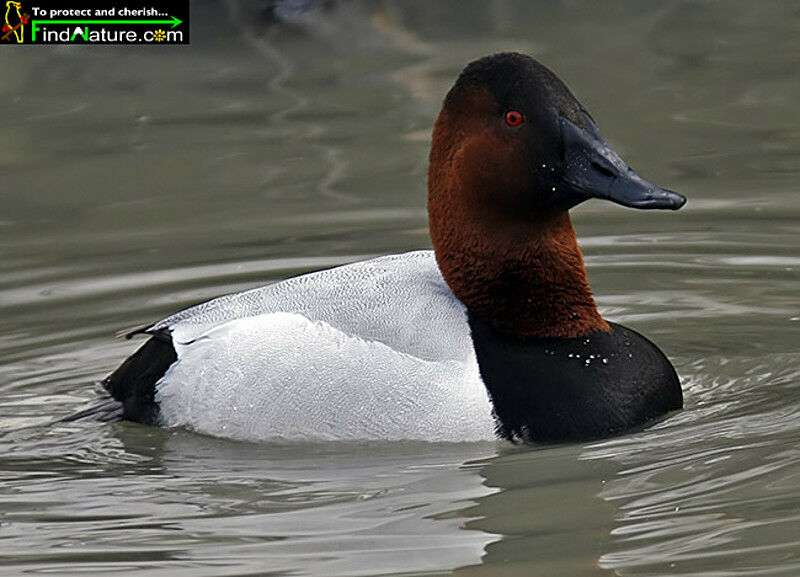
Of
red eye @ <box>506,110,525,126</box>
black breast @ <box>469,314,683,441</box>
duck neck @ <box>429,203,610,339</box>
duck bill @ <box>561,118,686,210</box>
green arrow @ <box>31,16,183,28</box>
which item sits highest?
green arrow @ <box>31,16,183,28</box>

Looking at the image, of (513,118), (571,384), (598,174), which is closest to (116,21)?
(513,118)

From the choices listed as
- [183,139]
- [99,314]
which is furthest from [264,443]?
[183,139]

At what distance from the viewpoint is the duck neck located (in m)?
5.85

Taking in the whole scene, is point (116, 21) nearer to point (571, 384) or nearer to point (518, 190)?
point (518, 190)

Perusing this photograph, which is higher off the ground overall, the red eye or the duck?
the red eye

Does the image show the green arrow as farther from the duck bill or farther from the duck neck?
the duck bill

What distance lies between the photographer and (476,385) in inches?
222

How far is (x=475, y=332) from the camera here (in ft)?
19.1

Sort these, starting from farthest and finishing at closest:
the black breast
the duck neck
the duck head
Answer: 1. the duck neck
2. the duck head
3. the black breast

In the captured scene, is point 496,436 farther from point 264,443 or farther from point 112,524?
point 112,524

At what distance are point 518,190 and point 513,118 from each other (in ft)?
0.79

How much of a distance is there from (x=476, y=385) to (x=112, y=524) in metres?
1.27

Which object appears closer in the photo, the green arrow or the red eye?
the red eye

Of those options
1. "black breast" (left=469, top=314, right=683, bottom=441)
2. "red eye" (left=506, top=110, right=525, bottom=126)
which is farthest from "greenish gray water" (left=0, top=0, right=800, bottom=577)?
"red eye" (left=506, top=110, right=525, bottom=126)
